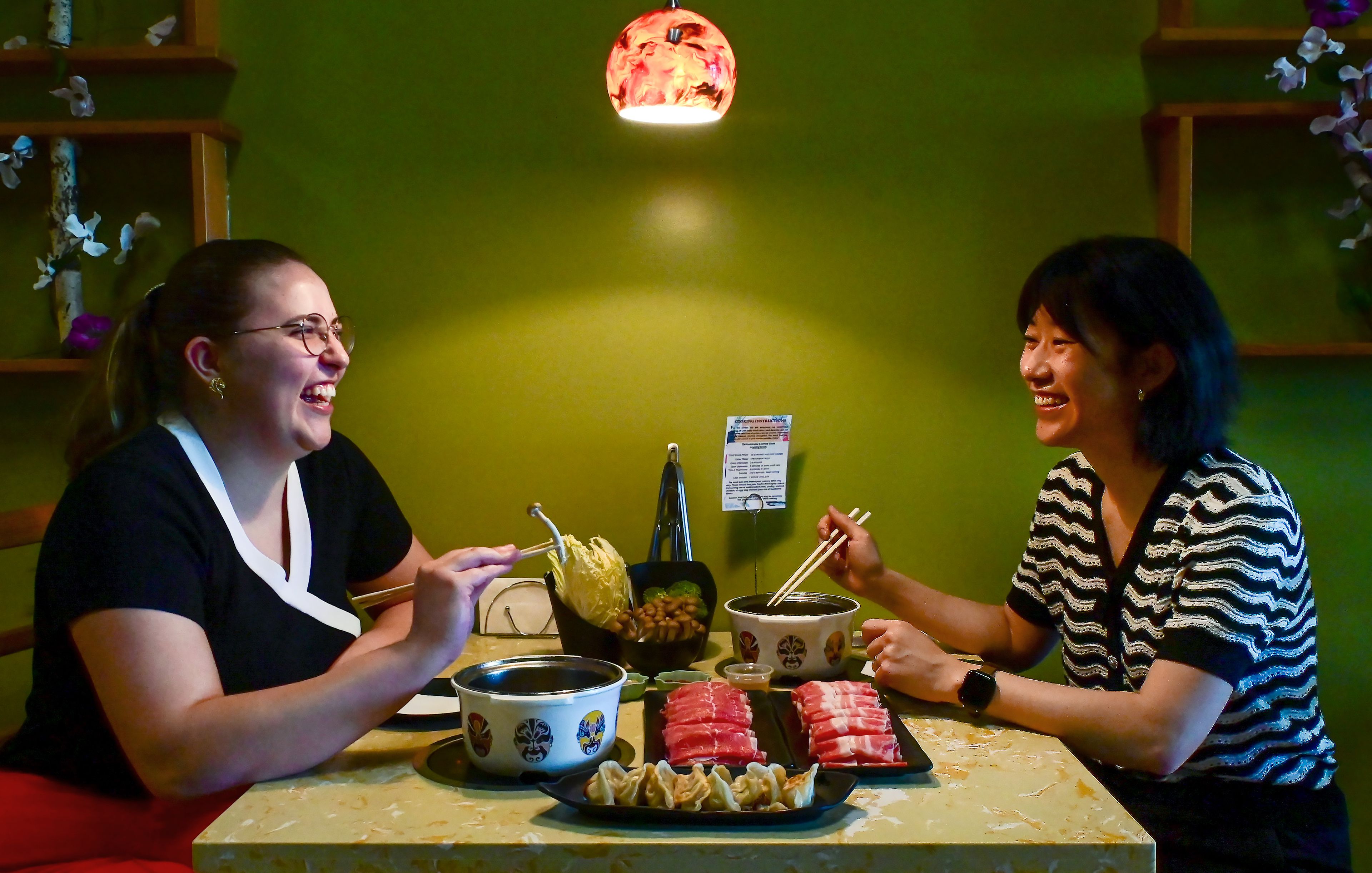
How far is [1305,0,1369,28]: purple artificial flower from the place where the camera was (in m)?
2.06

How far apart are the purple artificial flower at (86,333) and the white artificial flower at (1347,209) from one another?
251 centimetres

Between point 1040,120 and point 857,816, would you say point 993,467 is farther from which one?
point 857,816

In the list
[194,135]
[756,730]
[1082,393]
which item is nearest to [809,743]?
[756,730]

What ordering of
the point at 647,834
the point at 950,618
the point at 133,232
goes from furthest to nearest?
the point at 133,232 < the point at 950,618 < the point at 647,834

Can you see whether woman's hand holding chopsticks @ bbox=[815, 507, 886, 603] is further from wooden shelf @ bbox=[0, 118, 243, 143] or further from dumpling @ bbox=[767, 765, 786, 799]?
wooden shelf @ bbox=[0, 118, 243, 143]

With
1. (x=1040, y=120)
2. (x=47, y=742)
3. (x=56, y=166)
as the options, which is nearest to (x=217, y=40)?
(x=56, y=166)

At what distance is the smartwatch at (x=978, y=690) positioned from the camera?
1.49 metres

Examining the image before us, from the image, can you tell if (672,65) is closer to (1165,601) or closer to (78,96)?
(1165,601)

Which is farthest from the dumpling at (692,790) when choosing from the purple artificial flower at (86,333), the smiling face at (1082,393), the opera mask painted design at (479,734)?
the purple artificial flower at (86,333)

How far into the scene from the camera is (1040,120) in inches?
90.7

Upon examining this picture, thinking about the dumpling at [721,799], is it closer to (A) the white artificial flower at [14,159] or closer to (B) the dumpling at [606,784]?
(B) the dumpling at [606,784]

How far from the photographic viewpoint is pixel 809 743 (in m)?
1.38

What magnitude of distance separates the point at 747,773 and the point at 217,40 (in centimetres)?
A: 196

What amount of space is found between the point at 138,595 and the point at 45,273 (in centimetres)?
127
